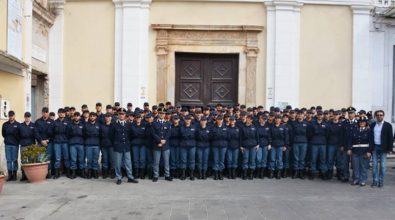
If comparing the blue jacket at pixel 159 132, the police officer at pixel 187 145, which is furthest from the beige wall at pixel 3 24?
the police officer at pixel 187 145

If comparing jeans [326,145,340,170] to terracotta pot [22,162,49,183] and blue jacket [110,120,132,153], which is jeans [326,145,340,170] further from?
terracotta pot [22,162,49,183]

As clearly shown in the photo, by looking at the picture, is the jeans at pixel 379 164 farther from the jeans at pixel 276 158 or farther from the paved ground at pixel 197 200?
the jeans at pixel 276 158

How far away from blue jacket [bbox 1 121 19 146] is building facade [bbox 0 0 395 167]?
4318 millimetres

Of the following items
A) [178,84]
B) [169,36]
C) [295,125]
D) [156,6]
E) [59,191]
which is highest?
[156,6]

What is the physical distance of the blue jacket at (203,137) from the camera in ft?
38.5

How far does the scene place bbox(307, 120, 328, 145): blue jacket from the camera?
1197 centimetres

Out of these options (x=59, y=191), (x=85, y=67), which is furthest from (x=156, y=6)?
(x=59, y=191)

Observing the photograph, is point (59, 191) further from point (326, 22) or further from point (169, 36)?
point (326, 22)

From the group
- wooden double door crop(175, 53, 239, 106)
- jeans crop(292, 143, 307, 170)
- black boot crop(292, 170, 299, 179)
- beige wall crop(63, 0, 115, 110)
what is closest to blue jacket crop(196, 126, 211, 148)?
jeans crop(292, 143, 307, 170)

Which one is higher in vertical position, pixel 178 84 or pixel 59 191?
pixel 178 84

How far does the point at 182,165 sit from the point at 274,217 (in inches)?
171

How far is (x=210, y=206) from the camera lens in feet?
28.2

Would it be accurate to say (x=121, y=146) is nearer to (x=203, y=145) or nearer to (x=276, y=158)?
(x=203, y=145)

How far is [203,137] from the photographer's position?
11750 mm
